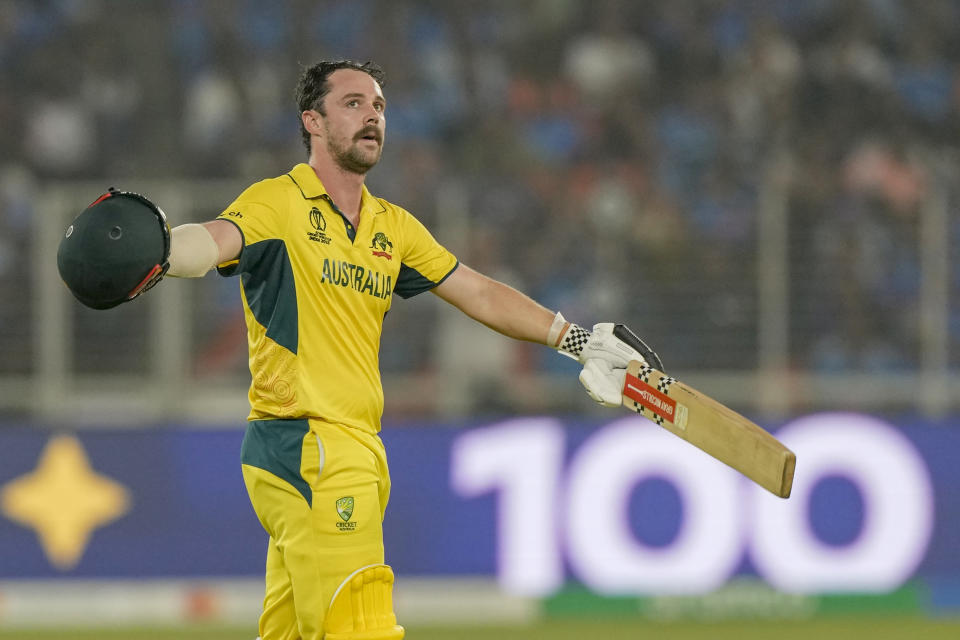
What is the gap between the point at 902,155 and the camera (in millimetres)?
12672

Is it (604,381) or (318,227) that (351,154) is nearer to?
(318,227)

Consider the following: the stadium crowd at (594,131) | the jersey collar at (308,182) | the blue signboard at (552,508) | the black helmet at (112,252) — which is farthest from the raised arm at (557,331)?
the stadium crowd at (594,131)

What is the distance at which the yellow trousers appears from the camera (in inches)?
179

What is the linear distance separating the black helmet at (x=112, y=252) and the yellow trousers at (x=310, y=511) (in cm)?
79

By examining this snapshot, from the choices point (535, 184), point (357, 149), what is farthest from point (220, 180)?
point (357, 149)

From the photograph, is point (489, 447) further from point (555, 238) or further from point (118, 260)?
point (118, 260)

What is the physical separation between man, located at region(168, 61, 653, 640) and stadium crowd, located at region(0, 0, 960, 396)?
16.9ft

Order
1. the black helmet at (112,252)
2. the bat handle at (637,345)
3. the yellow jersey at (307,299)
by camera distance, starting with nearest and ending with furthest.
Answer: the black helmet at (112,252) < the yellow jersey at (307,299) < the bat handle at (637,345)

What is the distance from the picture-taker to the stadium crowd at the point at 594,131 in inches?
403

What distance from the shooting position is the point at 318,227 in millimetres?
4680

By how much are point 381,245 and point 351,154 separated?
0.31 metres

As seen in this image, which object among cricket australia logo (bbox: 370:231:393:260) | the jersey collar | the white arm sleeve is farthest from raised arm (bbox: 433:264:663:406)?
the white arm sleeve

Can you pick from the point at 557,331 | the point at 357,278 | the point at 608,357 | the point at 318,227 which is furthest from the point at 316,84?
the point at 608,357

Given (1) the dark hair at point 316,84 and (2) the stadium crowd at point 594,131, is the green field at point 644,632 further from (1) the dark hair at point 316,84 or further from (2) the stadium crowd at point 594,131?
(1) the dark hair at point 316,84
